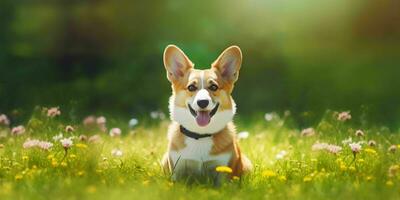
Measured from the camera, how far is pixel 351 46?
378 inches

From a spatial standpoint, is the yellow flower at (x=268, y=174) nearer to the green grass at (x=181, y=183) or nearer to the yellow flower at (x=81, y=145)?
the green grass at (x=181, y=183)

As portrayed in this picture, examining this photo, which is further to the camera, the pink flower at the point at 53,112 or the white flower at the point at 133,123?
the white flower at the point at 133,123

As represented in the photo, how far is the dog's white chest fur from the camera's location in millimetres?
4762

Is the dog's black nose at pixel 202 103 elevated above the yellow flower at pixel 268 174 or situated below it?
above

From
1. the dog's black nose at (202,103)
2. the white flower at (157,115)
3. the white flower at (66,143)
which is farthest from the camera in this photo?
the white flower at (157,115)

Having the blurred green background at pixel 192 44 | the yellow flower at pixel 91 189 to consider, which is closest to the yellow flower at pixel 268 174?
the yellow flower at pixel 91 189

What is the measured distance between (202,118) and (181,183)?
0.44 metres

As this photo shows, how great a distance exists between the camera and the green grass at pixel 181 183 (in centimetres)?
444

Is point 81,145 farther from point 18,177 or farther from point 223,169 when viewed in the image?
point 223,169

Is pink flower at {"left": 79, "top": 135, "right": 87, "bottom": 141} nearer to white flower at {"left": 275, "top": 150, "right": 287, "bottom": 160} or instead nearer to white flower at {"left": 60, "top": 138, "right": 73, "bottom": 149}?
white flower at {"left": 60, "top": 138, "right": 73, "bottom": 149}

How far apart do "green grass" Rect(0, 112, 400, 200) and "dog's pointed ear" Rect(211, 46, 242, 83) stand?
2.21 ft

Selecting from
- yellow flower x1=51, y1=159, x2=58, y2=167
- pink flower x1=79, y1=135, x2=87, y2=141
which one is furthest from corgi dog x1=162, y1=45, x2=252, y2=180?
pink flower x1=79, y1=135, x2=87, y2=141

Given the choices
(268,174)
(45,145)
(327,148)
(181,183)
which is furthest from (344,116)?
(45,145)

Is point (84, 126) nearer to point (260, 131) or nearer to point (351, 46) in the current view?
point (260, 131)
